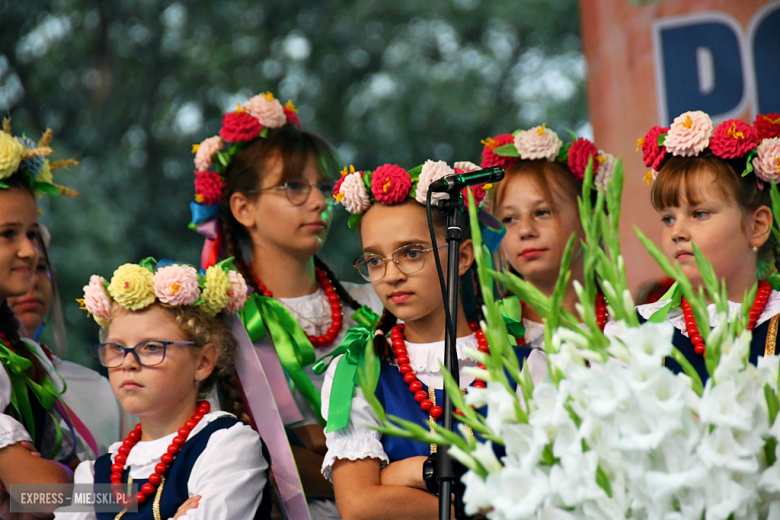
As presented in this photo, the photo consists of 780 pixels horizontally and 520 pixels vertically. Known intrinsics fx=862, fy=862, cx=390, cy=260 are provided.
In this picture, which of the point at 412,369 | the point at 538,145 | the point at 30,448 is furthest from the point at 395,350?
the point at 30,448

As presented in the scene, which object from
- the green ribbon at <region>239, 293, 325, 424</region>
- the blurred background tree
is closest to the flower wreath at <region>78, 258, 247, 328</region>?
the green ribbon at <region>239, 293, 325, 424</region>

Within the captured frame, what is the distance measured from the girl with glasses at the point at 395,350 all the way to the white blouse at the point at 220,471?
0.22 metres

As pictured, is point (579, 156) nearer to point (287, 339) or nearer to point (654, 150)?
point (654, 150)

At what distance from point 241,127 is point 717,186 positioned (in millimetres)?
1636

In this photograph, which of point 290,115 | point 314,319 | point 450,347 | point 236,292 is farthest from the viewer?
point 290,115

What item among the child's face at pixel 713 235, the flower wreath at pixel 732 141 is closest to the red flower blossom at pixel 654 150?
the flower wreath at pixel 732 141

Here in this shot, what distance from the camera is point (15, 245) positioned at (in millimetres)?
2686

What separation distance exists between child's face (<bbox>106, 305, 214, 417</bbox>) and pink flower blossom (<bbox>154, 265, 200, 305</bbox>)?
64 mm

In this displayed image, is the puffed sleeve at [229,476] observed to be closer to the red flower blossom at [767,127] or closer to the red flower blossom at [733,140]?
the red flower blossom at [733,140]

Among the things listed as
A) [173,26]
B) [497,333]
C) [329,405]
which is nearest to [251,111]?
[329,405]

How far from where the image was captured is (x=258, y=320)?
281 centimetres

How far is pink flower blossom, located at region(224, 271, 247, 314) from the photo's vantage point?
103 inches

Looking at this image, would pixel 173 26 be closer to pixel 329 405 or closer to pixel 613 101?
pixel 613 101

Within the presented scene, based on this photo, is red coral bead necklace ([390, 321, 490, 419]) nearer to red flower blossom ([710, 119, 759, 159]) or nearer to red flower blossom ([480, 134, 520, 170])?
red flower blossom ([480, 134, 520, 170])
